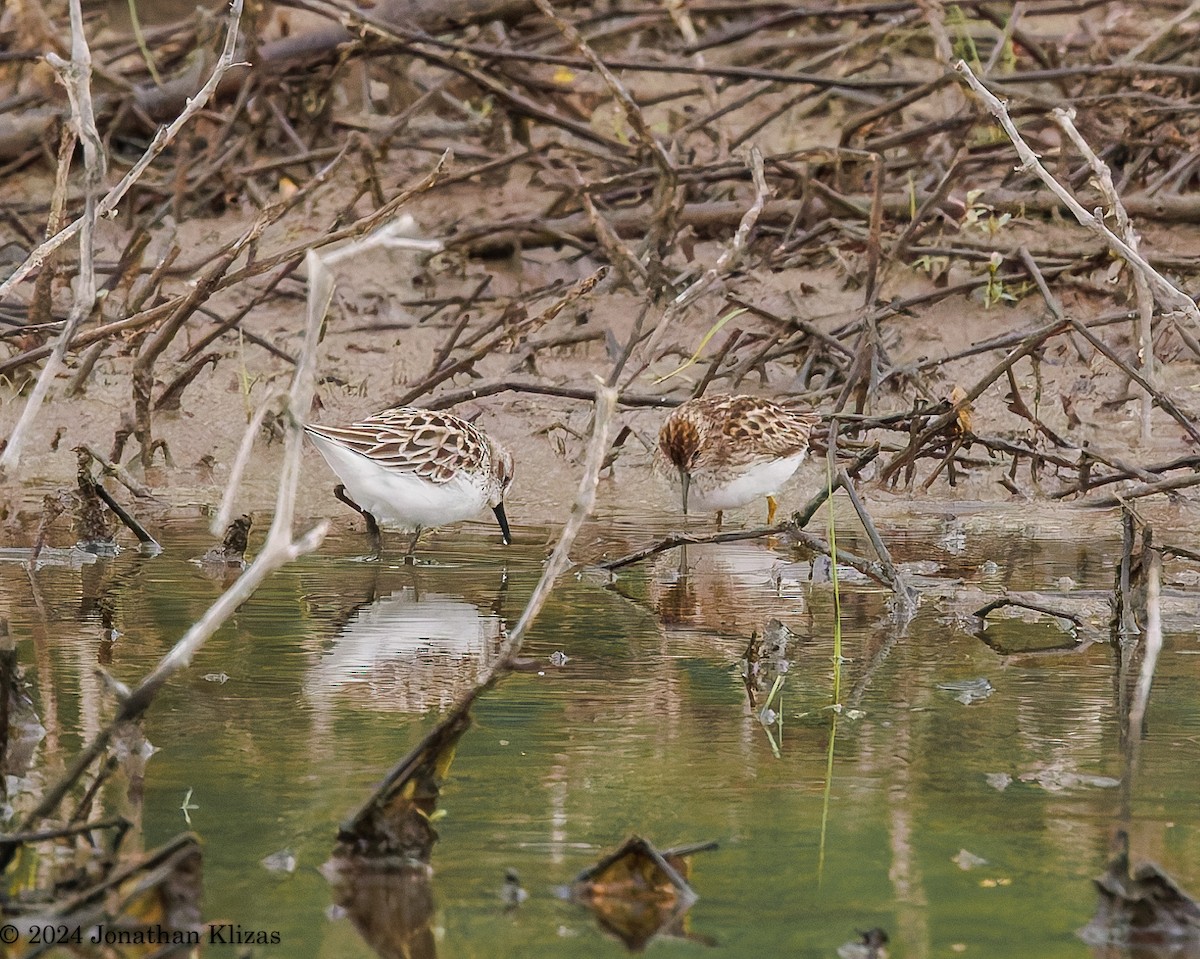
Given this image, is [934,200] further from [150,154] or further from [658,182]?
[150,154]

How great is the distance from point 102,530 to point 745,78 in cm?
475

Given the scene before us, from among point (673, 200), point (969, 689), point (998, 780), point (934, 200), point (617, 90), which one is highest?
point (617, 90)

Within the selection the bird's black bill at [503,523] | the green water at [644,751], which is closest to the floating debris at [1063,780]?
the green water at [644,751]

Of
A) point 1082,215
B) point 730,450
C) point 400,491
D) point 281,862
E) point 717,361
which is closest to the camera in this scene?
point 281,862

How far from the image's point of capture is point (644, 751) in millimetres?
4059

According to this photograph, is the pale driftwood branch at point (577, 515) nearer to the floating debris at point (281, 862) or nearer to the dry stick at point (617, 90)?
the floating debris at point (281, 862)

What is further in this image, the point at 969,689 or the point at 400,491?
the point at 400,491

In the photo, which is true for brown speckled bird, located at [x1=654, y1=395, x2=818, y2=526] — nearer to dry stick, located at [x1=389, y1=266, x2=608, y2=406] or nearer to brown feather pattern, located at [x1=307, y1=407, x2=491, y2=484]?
dry stick, located at [x1=389, y1=266, x2=608, y2=406]

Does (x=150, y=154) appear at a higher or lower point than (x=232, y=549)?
higher

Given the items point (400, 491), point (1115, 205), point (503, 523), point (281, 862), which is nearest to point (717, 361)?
point (503, 523)

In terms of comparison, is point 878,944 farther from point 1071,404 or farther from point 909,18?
point 909,18

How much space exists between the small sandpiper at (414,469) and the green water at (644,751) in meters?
0.66

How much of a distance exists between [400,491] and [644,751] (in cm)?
292

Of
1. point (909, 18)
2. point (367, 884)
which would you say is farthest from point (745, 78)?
point (367, 884)
